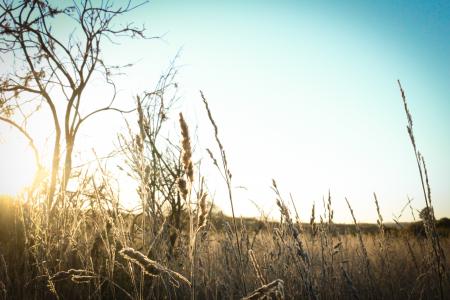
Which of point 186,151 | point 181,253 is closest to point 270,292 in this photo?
point 186,151

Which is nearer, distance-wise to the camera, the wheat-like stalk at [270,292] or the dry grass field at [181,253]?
the wheat-like stalk at [270,292]

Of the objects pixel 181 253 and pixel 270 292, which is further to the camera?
pixel 181 253

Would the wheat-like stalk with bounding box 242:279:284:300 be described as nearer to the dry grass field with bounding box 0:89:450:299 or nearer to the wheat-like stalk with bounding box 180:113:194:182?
the dry grass field with bounding box 0:89:450:299

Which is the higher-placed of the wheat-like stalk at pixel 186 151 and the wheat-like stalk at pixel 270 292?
the wheat-like stalk at pixel 186 151

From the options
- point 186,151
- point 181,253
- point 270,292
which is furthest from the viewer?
point 181,253

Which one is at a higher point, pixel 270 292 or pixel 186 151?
pixel 186 151

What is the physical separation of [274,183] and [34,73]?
24.4 ft

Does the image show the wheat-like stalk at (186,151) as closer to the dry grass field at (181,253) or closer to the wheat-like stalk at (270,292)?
the dry grass field at (181,253)

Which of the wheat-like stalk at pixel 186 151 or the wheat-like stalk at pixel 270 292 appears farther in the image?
the wheat-like stalk at pixel 186 151

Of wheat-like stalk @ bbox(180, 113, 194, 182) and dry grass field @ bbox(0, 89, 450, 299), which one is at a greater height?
wheat-like stalk @ bbox(180, 113, 194, 182)

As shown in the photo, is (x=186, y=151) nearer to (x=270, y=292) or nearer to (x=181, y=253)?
(x=270, y=292)


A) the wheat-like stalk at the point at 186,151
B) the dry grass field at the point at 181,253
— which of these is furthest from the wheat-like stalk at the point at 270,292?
the wheat-like stalk at the point at 186,151

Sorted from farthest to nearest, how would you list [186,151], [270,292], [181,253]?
[181,253] → [186,151] → [270,292]

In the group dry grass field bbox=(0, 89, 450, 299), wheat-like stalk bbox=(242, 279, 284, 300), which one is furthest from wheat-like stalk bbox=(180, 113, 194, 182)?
wheat-like stalk bbox=(242, 279, 284, 300)
